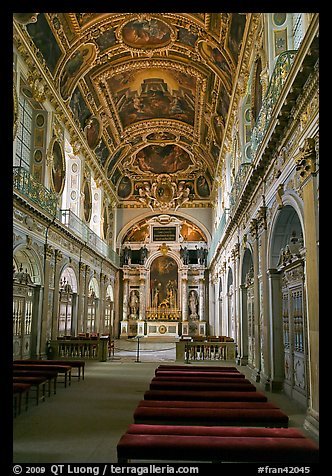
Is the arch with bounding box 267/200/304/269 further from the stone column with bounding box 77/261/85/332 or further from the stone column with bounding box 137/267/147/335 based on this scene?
the stone column with bounding box 137/267/147/335

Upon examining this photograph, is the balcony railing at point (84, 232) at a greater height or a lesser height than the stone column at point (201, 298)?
greater

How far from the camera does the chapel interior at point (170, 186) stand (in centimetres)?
923

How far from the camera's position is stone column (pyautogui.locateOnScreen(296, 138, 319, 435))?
21.7ft

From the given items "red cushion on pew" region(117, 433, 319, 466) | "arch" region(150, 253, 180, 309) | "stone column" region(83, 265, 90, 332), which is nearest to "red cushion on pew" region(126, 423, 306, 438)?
"red cushion on pew" region(117, 433, 319, 466)

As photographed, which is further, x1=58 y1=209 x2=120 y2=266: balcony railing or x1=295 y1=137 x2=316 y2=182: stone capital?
x1=58 y1=209 x2=120 y2=266: balcony railing

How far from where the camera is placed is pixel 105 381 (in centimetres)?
1194

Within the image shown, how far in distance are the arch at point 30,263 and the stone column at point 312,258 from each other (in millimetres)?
10113

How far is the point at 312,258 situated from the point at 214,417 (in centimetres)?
285

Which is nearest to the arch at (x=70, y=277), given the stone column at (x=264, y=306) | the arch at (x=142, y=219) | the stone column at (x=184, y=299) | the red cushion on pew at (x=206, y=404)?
the stone column at (x=264, y=306)

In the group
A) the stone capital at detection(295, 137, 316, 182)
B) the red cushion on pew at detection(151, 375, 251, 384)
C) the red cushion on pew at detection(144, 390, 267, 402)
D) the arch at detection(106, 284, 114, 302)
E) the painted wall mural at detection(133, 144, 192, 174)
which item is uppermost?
the painted wall mural at detection(133, 144, 192, 174)

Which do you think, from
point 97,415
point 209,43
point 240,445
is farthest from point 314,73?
point 209,43

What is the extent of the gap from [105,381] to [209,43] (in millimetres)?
12392

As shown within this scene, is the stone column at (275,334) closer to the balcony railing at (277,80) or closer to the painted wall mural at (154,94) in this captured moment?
the balcony railing at (277,80)

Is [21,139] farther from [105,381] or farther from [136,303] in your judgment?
[136,303]
